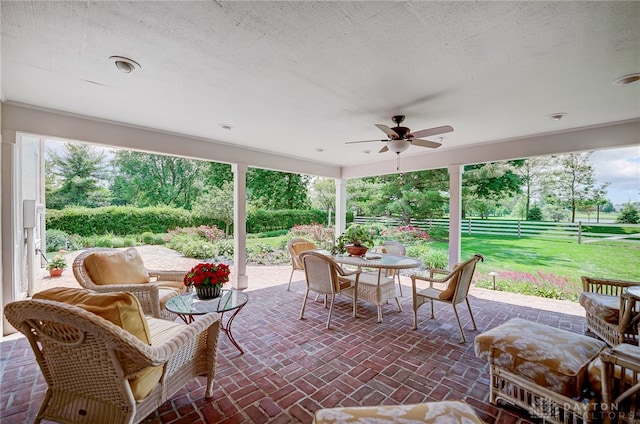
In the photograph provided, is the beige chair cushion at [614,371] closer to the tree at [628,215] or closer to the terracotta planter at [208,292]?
the terracotta planter at [208,292]

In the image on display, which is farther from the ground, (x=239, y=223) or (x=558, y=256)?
(x=239, y=223)

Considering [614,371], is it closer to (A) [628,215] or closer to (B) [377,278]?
(B) [377,278]

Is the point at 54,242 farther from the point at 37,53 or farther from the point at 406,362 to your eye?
the point at 406,362

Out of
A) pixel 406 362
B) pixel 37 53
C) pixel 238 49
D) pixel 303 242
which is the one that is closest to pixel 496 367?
pixel 406 362

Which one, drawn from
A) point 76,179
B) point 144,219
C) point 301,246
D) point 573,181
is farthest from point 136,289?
point 76,179

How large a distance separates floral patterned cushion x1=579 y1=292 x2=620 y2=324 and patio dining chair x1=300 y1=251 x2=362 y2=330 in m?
2.55

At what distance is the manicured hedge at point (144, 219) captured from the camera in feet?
27.1

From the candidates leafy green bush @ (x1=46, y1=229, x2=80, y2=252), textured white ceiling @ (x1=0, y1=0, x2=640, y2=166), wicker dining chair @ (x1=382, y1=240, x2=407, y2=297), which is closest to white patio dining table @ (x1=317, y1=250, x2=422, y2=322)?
wicker dining chair @ (x1=382, y1=240, x2=407, y2=297)

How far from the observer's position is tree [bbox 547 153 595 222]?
699 cm

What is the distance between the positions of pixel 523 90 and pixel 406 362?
115 inches

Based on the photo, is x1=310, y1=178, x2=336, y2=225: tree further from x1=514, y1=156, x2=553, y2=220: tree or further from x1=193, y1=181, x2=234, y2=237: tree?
x1=514, y1=156, x2=553, y2=220: tree

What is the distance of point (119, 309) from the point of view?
130 cm

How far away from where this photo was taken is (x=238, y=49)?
197 cm

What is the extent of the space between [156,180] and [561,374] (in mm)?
15648
